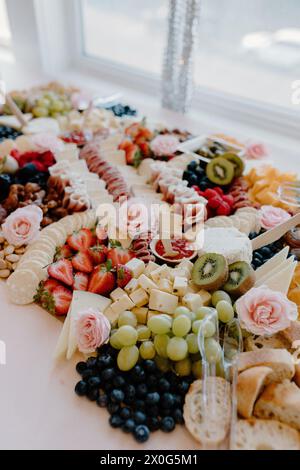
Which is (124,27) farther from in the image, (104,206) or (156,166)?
(104,206)

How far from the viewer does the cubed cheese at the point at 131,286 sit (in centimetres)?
114

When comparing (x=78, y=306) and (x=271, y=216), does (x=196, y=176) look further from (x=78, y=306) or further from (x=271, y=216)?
(x=78, y=306)

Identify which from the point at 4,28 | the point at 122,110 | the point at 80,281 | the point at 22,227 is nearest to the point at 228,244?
the point at 80,281

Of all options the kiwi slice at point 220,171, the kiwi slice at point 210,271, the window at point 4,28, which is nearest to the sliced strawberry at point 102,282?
the kiwi slice at point 210,271

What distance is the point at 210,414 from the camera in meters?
0.91

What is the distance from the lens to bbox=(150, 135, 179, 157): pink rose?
170 centimetres

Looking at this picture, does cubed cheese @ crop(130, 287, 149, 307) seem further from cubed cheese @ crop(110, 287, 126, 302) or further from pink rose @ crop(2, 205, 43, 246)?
pink rose @ crop(2, 205, 43, 246)

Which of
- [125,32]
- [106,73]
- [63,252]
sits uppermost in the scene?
[125,32]

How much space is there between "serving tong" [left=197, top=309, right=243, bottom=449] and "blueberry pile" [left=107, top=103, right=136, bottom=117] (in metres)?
1.35

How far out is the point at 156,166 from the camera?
1.59 meters

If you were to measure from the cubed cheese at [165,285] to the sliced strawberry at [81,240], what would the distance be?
279 mm

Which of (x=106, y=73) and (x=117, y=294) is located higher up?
(x=117, y=294)

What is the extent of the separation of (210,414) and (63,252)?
0.63 metres

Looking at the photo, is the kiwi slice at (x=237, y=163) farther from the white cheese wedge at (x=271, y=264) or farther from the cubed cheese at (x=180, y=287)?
the cubed cheese at (x=180, y=287)
